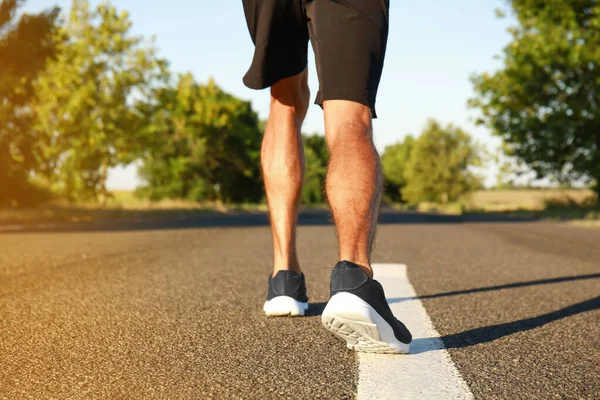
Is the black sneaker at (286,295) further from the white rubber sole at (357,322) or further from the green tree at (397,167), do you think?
the green tree at (397,167)

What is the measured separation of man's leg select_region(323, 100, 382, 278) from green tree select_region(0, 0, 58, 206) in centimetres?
1786

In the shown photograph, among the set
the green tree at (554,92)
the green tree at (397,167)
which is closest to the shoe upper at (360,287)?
the green tree at (554,92)

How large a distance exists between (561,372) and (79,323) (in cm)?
187

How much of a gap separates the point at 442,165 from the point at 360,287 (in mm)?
85038

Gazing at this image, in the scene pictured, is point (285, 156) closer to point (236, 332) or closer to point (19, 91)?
point (236, 332)

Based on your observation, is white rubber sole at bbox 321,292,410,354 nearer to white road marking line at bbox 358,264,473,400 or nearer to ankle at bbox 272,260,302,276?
white road marking line at bbox 358,264,473,400

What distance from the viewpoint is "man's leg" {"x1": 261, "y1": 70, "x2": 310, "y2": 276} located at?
2.99 meters

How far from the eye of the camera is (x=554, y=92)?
26.0 m

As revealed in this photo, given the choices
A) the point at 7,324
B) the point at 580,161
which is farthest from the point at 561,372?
the point at 580,161

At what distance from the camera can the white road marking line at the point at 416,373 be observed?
5.79 ft

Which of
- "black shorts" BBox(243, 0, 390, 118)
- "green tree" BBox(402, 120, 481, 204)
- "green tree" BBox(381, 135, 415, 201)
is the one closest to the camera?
"black shorts" BBox(243, 0, 390, 118)

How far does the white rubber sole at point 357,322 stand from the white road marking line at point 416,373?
0.24 ft

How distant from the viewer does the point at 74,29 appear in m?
29.6

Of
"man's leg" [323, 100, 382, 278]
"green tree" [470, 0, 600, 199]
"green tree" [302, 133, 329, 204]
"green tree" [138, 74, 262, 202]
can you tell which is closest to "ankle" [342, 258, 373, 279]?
"man's leg" [323, 100, 382, 278]
